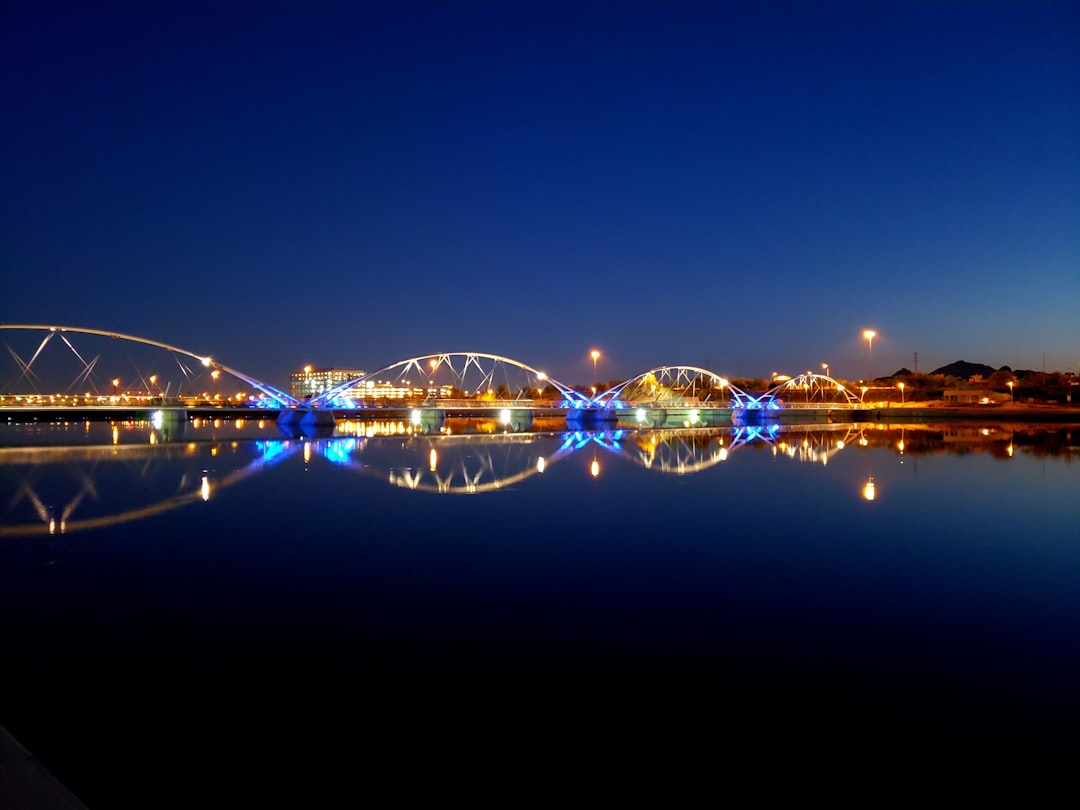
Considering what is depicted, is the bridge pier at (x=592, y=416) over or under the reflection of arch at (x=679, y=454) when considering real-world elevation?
over

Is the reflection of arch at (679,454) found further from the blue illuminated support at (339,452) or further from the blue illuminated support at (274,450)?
the blue illuminated support at (274,450)

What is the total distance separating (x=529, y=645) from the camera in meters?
8.00

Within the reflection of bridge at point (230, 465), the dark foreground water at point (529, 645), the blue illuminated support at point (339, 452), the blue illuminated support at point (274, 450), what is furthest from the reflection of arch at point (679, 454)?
the blue illuminated support at point (274, 450)

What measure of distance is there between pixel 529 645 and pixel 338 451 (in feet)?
111

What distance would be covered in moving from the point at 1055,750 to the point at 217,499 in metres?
20.5

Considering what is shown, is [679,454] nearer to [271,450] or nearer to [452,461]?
[452,461]

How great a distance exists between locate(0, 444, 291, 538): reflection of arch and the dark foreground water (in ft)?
1.06

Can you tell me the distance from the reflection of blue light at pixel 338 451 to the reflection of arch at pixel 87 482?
2592mm

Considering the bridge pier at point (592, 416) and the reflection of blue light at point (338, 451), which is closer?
the reflection of blue light at point (338, 451)

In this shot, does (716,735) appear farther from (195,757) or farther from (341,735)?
(195,757)

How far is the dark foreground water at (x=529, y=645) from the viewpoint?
5516 mm

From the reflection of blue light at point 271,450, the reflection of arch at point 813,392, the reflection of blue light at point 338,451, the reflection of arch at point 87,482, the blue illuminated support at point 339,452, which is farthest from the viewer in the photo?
the reflection of arch at point 813,392

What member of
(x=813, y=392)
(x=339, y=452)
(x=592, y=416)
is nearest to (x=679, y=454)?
(x=339, y=452)

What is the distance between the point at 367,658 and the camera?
7625 mm
